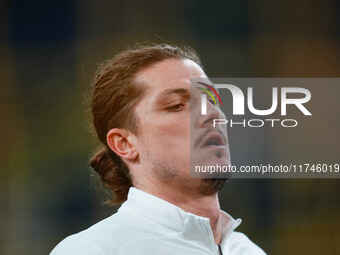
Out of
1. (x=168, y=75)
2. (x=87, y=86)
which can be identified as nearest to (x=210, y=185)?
(x=168, y=75)

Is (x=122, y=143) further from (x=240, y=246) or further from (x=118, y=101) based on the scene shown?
(x=240, y=246)

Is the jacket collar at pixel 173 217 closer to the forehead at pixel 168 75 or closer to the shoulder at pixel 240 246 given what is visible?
the shoulder at pixel 240 246

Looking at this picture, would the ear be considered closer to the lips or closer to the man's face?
the man's face

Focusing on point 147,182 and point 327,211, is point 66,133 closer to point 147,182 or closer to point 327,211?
point 147,182

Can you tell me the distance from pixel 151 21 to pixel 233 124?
0.63 metres

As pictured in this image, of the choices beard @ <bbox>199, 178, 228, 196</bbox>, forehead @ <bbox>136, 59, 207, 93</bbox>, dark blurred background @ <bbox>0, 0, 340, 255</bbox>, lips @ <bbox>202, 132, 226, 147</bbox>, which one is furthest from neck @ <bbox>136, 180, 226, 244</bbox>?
dark blurred background @ <bbox>0, 0, 340, 255</bbox>

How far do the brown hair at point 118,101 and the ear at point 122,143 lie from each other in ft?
0.05

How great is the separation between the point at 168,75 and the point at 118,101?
0.14 meters

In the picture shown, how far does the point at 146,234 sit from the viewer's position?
102 centimetres

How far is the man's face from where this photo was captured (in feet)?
3.57

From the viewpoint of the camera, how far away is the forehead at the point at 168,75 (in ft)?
3.70

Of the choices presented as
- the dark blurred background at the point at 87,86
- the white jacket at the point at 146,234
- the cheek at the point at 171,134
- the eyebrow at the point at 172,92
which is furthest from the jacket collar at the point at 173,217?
the dark blurred background at the point at 87,86

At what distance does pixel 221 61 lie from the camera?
177 cm

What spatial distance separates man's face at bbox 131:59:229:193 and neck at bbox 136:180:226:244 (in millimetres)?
18
